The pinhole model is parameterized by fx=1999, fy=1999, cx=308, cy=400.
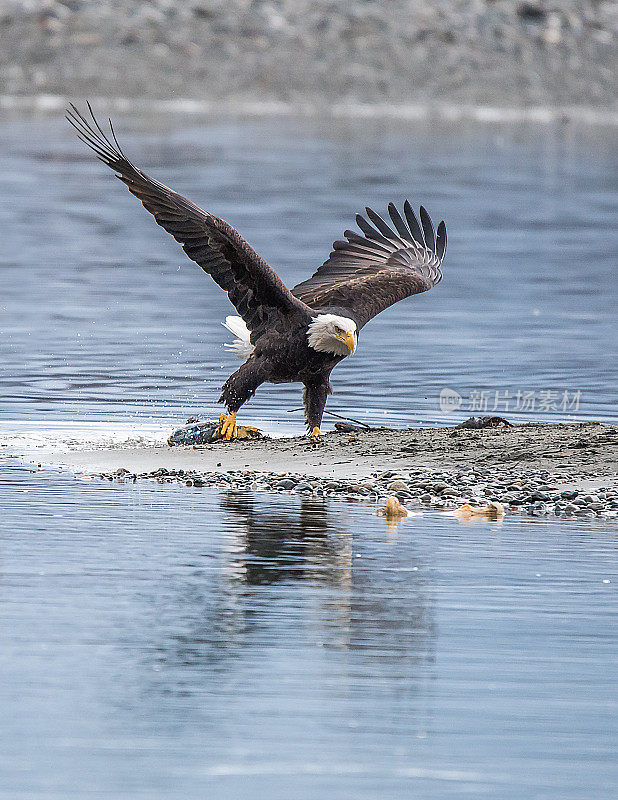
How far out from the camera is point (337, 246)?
15.3 m

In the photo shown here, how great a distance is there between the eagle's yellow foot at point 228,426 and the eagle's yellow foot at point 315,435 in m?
0.50

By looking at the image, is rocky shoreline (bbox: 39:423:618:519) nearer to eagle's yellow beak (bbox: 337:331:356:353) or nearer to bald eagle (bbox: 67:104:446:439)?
bald eagle (bbox: 67:104:446:439)

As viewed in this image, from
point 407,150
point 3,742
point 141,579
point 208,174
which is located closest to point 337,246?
point 141,579

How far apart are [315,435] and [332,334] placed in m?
0.73

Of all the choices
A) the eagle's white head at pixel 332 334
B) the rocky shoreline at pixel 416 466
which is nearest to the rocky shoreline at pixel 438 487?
the rocky shoreline at pixel 416 466

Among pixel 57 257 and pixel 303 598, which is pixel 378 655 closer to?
pixel 303 598

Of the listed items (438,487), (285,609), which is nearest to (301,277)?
(438,487)

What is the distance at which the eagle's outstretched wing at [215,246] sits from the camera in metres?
12.4

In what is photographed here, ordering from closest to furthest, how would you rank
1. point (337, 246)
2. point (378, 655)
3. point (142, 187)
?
point (378, 655) < point (142, 187) < point (337, 246)

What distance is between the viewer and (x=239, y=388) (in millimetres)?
12914

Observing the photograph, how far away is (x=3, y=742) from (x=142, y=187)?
646cm

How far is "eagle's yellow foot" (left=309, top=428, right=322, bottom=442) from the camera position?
12633mm

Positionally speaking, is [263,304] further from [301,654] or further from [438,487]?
[301,654]

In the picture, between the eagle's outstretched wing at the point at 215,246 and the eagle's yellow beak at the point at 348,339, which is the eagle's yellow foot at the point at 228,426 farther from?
the eagle's yellow beak at the point at 348,339
